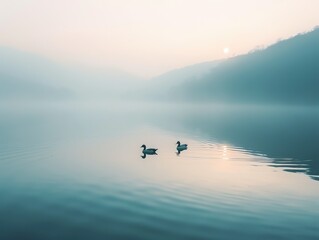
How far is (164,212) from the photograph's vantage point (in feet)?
77.3

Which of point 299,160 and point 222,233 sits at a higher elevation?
point 299,160

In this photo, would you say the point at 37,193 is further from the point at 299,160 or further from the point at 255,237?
the point at 299,160

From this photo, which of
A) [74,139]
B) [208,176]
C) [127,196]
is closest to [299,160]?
[208,176]

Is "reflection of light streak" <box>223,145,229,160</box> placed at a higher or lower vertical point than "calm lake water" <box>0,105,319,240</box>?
higher

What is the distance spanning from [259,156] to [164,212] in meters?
32.7

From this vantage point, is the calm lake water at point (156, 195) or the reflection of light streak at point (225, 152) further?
the reflection of light streak at point (225, 152)

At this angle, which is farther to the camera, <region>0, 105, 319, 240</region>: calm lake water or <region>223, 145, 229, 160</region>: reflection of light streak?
<region>223, 145, 229, 160</region>: reflection of light streak

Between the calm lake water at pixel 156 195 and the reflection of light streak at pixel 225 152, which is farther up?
the reflection of light streak at pixel 225 152

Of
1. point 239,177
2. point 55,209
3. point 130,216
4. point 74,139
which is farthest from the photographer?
point 74,139

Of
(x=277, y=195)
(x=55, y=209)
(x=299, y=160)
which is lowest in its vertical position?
(x=55, y=209)

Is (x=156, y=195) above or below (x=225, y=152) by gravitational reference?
below

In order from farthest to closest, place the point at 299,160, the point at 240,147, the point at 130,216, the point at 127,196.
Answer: the point at 240,147 → the point at 299,160 → the point at 127,196 → the point at 130,216

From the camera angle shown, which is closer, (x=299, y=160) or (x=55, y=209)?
(x=55, y=209)

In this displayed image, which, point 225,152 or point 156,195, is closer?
point 156,195
